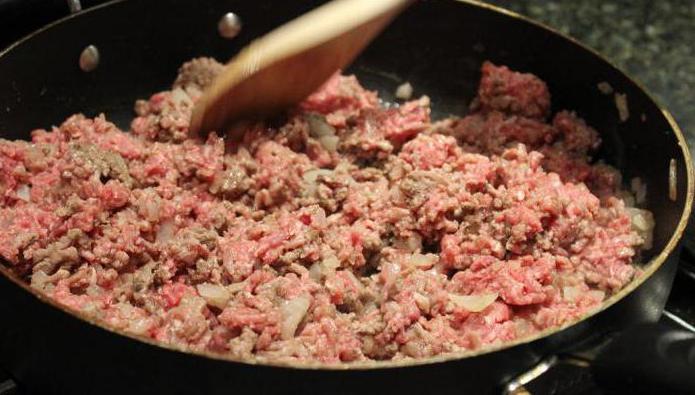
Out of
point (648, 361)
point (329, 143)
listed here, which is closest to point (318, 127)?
point (329, 143)

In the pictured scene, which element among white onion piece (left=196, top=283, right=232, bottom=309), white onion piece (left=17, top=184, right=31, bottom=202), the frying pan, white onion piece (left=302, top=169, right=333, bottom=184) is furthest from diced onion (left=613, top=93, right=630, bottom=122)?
white onion piece (left=17, top=184, right=31, bottom=202)

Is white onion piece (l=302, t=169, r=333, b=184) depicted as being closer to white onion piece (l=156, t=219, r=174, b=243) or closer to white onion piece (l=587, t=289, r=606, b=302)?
white onion piece (l=156, t=219, r=174, b=243)

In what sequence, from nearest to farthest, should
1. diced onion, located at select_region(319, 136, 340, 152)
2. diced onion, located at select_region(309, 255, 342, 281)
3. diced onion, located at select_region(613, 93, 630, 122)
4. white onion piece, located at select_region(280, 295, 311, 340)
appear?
white onion piece, located at select_region(280, 295, 311, 340), diced onion, located at select_region(309, 255, 342, 281), diced onion, located at select_region(613, 93, 630, 122), diced onion, located at select_region(319, 136, 340, 152)

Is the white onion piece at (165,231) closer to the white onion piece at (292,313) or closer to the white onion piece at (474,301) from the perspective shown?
the white onion piece at (292,313)

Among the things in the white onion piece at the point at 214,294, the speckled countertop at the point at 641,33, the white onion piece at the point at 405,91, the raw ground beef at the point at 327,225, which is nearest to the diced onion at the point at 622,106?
the raw ground beef at the point at 327,225

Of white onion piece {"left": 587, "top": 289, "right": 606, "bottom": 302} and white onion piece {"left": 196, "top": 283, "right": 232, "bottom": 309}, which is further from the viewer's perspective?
white onion piece {"left": 587, "top": 289, "right": 606, "bottom": 302}

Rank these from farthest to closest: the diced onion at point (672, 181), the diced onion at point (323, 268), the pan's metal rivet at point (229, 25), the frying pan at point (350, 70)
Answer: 1. the pan's metal rivet at point (229, 25)
2. the diced onion at point (672, 181)
3. the diced onion at point (323, 268)
4. the frying pan at point (350, 70)

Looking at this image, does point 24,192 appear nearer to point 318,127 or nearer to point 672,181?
point 318,127
